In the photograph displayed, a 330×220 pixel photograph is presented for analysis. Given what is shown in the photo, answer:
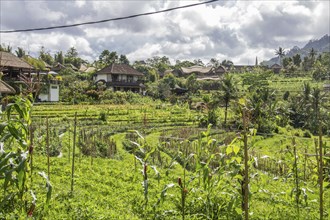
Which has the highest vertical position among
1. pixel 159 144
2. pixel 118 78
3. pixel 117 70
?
pixel 117 70

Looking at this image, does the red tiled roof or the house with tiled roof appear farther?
the red tiled roof

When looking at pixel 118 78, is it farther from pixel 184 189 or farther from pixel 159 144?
pixel 184 189

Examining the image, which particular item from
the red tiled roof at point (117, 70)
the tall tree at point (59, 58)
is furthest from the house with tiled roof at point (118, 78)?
the tall tree at point (59, 58)

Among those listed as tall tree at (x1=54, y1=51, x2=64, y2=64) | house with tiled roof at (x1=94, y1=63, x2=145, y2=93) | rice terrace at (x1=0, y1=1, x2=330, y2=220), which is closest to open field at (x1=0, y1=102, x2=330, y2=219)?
rice terrace at (x1=0, y1=1, x2=330, y2=220)

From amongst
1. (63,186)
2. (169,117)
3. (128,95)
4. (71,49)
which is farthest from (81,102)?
(71,49)

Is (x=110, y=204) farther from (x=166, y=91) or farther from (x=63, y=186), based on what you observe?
(x=166, y=91)

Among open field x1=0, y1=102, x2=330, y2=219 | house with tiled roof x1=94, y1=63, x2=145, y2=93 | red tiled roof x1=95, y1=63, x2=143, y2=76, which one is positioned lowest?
open field x1=0, y1=102, x2=330, y2=219

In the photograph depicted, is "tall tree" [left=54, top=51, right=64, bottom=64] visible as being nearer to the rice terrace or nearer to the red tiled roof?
the rice terrace

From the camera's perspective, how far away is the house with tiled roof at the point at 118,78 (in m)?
43.3

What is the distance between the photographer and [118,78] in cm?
4503

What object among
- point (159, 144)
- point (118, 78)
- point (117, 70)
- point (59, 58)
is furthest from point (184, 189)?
point (59, 58)

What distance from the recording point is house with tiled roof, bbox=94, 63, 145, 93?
4334 centimetres

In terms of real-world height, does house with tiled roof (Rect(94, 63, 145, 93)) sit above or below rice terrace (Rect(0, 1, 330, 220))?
above

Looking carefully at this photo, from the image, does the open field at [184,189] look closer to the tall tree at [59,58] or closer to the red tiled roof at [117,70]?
the red tiled roof at [117,70]
